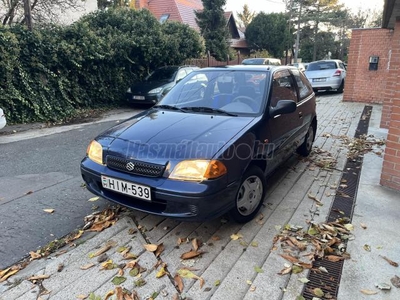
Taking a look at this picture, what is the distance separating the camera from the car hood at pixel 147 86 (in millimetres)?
10844

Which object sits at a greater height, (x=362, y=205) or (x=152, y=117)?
(x=152, y=117)

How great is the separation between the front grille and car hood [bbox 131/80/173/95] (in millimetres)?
8234

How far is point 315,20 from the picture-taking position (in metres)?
40.6

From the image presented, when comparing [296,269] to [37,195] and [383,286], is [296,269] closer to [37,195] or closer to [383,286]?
[383,286]

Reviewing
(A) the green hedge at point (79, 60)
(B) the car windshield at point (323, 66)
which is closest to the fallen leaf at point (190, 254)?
(A) the green hedge at point (79, 60)

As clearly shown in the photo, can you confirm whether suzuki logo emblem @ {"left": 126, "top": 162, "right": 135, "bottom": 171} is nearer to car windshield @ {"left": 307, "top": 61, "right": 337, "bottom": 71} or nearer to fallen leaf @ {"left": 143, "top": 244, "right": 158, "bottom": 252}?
fallen leaf @ {"left": 143, "top": 244, "right": 158, "bottom": 252}

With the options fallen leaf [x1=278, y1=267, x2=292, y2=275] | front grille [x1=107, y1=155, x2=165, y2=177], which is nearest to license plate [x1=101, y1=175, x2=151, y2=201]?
front grille [x1=107, y1=155, x2=165, y2=177]

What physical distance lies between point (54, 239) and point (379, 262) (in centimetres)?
297

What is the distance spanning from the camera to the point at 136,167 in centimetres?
277

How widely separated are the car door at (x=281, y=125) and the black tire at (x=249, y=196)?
0.33 meters

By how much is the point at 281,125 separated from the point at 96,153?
219cm

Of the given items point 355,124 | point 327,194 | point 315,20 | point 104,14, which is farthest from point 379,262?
point 315,20

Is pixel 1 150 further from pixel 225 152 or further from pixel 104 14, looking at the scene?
pixel 104 14

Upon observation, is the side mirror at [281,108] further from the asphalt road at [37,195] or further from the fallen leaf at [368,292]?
the asphalt road at [37,195]
